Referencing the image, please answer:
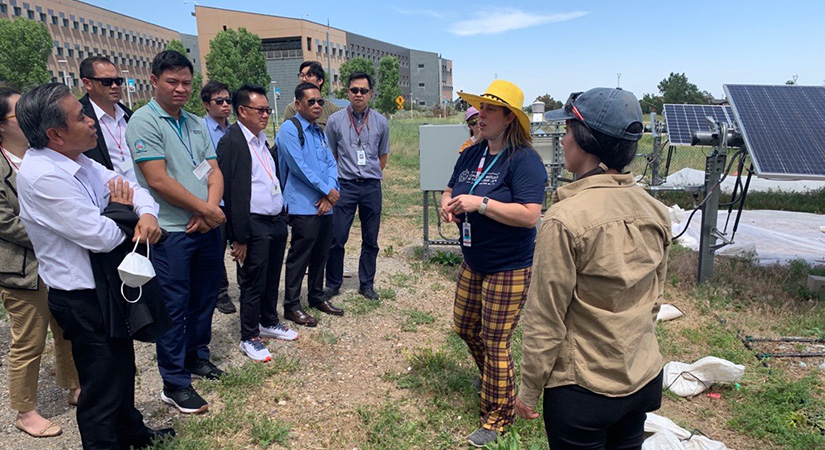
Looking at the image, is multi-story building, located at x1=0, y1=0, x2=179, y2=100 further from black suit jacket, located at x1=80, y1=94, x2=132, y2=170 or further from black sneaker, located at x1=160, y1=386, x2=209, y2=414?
black sneaker, located at x1=160, y1=386, x2=209, y2=414

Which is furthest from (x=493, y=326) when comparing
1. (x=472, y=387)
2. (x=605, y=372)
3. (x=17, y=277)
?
(x=17, y=277)

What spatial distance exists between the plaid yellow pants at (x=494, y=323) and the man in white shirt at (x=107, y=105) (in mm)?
2408

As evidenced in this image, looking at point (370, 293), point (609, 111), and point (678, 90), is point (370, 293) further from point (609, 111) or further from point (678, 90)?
point (678, 90)

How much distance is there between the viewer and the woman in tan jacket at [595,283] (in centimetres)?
158

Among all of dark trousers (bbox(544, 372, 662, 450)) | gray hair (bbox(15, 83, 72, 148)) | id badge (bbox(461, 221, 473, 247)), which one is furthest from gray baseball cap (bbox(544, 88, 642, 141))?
gray hair (bbox(15, 83, 72, 148))

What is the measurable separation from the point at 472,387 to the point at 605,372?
193 centimetres

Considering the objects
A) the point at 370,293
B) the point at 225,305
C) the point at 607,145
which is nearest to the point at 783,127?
the point at 370,293

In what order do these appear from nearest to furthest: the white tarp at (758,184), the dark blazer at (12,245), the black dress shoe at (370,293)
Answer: the dark blazer at (12,245) < the black dress shoe at (370,293) < the white tarp at (758,184)

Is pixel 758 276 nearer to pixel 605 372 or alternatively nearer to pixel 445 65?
pixel 605 372

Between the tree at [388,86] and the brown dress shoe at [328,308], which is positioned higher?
the tree at [388,86]

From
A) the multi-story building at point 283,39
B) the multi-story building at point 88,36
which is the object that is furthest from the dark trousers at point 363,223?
the multi-story building at point 283,39

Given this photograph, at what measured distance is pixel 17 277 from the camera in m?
2.75

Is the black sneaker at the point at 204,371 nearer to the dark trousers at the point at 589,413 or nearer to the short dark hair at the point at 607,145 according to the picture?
the dark trousers at the point at 589,413

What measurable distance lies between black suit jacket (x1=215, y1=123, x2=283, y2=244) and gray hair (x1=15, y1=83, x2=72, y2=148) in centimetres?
149
